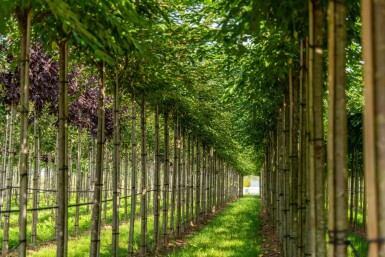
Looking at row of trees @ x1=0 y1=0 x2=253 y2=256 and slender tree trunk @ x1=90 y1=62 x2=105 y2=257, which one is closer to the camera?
row of trees @ x1=0 y1=0 x2=253 y2=256

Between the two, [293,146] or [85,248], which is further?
[85,248]

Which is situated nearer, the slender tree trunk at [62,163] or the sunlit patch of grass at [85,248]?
the slender tree trunk at [62,163]

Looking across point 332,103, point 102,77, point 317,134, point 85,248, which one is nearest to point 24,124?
point 102,77

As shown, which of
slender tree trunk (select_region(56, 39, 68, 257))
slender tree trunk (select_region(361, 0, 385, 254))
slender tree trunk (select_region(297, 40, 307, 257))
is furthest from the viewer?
slender tree trunk (select_region(56, 39, 68, 257))

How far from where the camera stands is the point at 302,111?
4.86 meters

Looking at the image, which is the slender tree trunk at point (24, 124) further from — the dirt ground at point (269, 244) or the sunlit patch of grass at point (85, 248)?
the dirt ground at point (269, 244)

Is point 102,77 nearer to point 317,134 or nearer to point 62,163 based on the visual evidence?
point 62,163

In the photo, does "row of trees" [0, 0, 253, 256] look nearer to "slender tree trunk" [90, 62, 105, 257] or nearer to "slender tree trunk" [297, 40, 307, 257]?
"slender tree trunk" [90, 62, 105, 257]

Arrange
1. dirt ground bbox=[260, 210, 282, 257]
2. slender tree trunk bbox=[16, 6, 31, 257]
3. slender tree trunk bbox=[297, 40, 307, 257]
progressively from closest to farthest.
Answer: slender tree trunk bbox=[16, 6, 31, 257] < slender tree trunk bbox=[297, 40, 307, 257] < dirt ground bbox=[260, 210, 282, 257]

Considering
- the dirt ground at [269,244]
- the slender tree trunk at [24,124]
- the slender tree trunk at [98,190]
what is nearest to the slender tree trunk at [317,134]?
the slender tree trunk at [24,124]

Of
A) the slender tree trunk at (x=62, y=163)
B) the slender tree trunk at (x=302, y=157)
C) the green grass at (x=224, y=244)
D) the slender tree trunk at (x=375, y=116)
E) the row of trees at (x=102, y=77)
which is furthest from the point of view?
the green grass at (x=224, y=244)

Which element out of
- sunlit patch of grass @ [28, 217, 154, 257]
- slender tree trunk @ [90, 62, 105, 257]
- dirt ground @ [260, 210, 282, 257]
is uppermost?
slender tree trunk @ [90, 62, 105, 257]

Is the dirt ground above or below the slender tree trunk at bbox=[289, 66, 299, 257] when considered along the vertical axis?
below

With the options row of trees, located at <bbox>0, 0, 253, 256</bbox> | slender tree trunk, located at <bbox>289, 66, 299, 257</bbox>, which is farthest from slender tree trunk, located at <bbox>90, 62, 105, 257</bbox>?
slender tree trunk, located at <bbox>289, 66, 299, 257</bbox>
